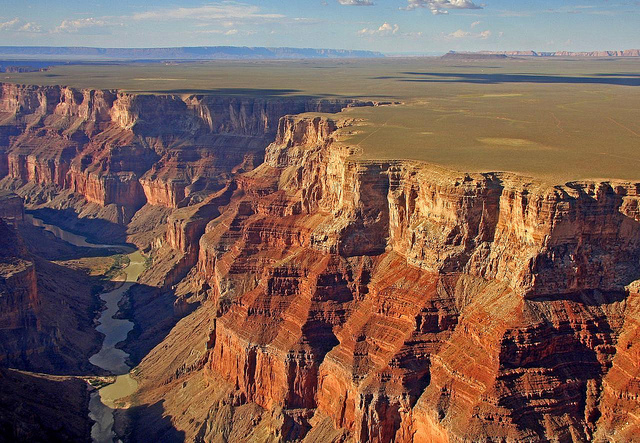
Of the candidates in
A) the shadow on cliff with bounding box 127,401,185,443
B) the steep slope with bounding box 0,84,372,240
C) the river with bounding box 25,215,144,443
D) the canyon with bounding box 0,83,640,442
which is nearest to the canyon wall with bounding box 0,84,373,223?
the steep slope with bounding box 0,84,372,240

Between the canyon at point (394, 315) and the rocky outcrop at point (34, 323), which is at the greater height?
the canyon at point (394, 315)

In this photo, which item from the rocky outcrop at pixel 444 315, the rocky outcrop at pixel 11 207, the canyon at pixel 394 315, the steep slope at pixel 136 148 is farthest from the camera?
the steep slope at pixel 136 148

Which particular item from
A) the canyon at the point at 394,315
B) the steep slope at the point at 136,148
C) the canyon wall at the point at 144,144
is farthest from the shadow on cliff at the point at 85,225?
the canyon at the point at 394,315

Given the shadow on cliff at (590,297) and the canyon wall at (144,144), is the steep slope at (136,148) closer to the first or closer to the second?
the canyon wall at (144,144)

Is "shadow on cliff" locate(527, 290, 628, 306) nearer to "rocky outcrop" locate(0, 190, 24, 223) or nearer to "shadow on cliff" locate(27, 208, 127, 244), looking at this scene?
"rocky outcrop" locate(0, 190, 24, 223)

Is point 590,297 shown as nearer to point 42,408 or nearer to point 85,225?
point 42,408

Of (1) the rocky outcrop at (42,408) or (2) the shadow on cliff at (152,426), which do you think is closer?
(1) the rocky outcrop at (42,408)

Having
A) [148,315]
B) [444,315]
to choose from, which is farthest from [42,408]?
[148,315]
